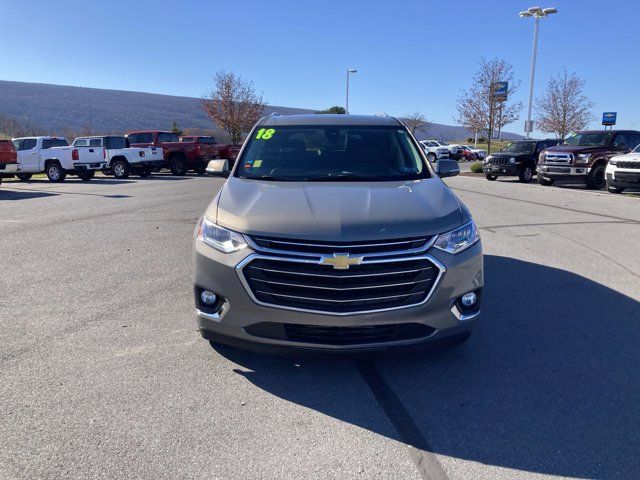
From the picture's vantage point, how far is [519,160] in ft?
68.9

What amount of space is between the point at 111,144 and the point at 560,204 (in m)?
19.2

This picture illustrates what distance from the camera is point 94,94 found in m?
98.9

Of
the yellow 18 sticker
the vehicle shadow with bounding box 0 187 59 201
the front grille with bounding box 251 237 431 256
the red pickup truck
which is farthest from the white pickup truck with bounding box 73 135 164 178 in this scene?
the front grille with bounding box 251 237 431 256

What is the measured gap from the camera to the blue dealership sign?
1421 inches

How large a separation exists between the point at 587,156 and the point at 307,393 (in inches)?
678

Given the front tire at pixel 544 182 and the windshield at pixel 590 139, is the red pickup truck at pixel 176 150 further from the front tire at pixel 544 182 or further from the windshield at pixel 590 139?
the windshield at pixel 590 139

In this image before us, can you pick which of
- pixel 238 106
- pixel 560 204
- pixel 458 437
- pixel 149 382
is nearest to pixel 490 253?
pixel 458 437

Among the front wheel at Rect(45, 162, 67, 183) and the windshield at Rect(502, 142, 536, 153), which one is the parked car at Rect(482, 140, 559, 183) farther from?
the front wheel at Rect(45, 162, 67, 183)

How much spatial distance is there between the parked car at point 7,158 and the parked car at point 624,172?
20.9m

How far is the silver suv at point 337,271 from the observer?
3.06 meters

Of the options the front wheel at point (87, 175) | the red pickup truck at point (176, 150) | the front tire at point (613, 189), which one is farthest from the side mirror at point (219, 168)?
the red pickup truck at point (176, 150)

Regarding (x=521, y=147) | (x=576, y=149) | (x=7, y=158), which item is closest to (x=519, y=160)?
(x=521, y=147)

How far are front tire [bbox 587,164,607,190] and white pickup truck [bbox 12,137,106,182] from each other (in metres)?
19.2

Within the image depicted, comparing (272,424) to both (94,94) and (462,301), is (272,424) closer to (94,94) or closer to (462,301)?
(462,301)
